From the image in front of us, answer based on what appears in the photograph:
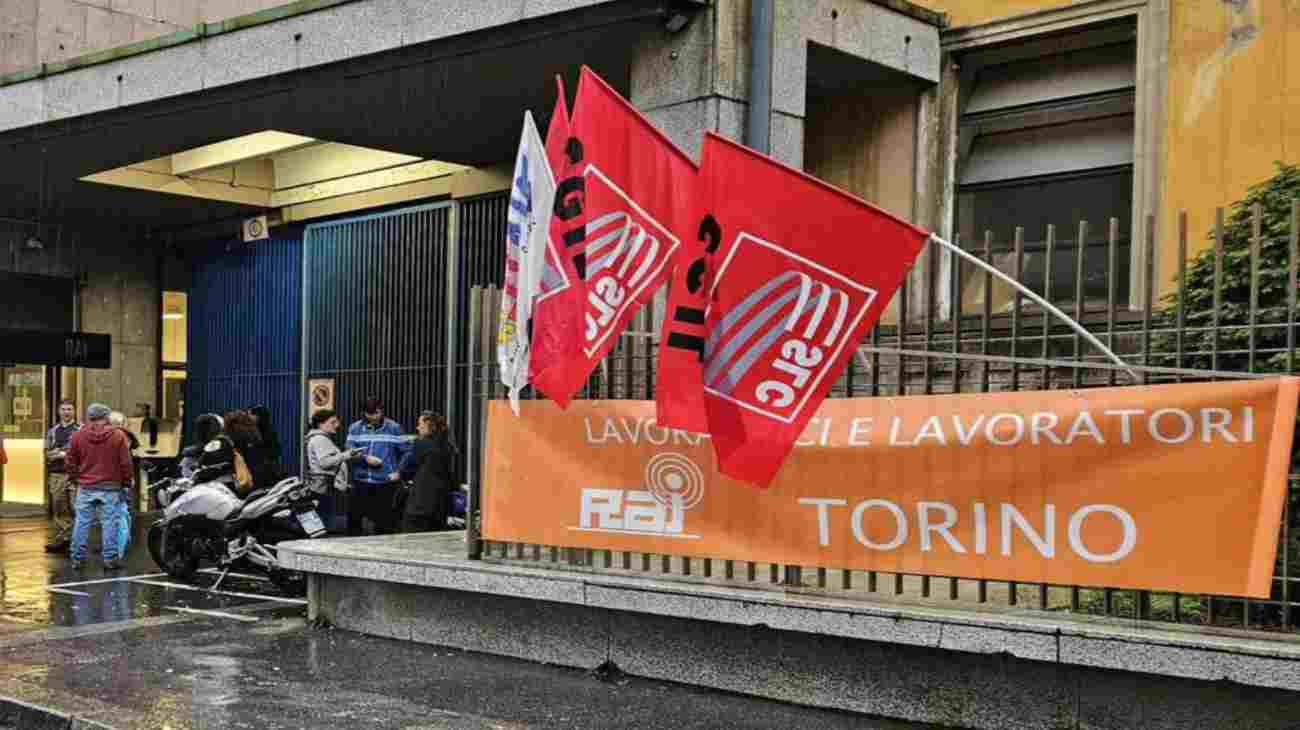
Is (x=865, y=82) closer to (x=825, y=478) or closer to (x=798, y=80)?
(x=798, y=80)

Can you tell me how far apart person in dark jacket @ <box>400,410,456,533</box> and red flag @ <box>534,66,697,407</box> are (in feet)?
17.2

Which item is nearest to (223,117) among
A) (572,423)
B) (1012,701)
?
(572,423)

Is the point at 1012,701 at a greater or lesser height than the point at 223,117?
lesser

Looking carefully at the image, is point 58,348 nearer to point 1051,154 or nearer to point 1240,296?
point 1051,154

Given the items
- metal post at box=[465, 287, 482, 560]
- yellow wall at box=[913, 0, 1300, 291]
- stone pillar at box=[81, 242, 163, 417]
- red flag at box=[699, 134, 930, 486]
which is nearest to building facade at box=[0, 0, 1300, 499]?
yellow wall at box=[913, 0, 1300, 291]

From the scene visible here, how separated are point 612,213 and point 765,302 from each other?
3.59 feet

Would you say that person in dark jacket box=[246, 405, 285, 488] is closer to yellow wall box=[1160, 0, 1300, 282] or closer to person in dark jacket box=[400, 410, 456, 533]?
person in dark jacket box=[400, 410, 456, 533]

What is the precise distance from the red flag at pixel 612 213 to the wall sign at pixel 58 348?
1584 cm

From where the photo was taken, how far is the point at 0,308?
2102 cm

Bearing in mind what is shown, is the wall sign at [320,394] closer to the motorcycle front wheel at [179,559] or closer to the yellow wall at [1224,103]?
the motorcycle front wheel at [179,559]

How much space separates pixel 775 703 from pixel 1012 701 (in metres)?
1.33

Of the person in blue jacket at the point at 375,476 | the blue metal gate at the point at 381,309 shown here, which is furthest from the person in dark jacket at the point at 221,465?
the blue metal gate at the point at 381,309

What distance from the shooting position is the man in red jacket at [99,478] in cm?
1430

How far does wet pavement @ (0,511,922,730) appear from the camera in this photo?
7.07 metres
